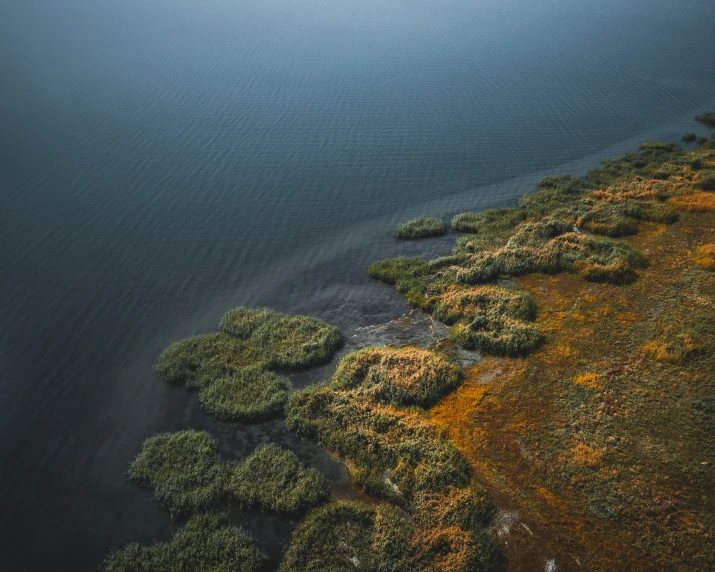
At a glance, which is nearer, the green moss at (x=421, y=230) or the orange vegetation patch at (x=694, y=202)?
the green moss at (x=421, y=230)

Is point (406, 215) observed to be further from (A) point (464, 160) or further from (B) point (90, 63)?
(B) point (90, 63)

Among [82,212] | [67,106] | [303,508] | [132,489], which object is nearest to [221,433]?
[132,489]

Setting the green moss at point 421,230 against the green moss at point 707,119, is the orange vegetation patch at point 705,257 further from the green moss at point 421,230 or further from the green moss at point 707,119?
the green moss at point 707,119

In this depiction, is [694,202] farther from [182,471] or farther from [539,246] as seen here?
[182,471]

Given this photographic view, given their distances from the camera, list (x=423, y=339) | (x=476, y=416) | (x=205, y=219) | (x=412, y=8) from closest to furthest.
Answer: (x=476, y=416), (x=423, y=339), (x=205, y=219), (x=412, y=8)

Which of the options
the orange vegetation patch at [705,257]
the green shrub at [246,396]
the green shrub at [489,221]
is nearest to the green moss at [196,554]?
the green shrub at [246,396]

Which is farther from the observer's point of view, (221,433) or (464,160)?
(464,160)
